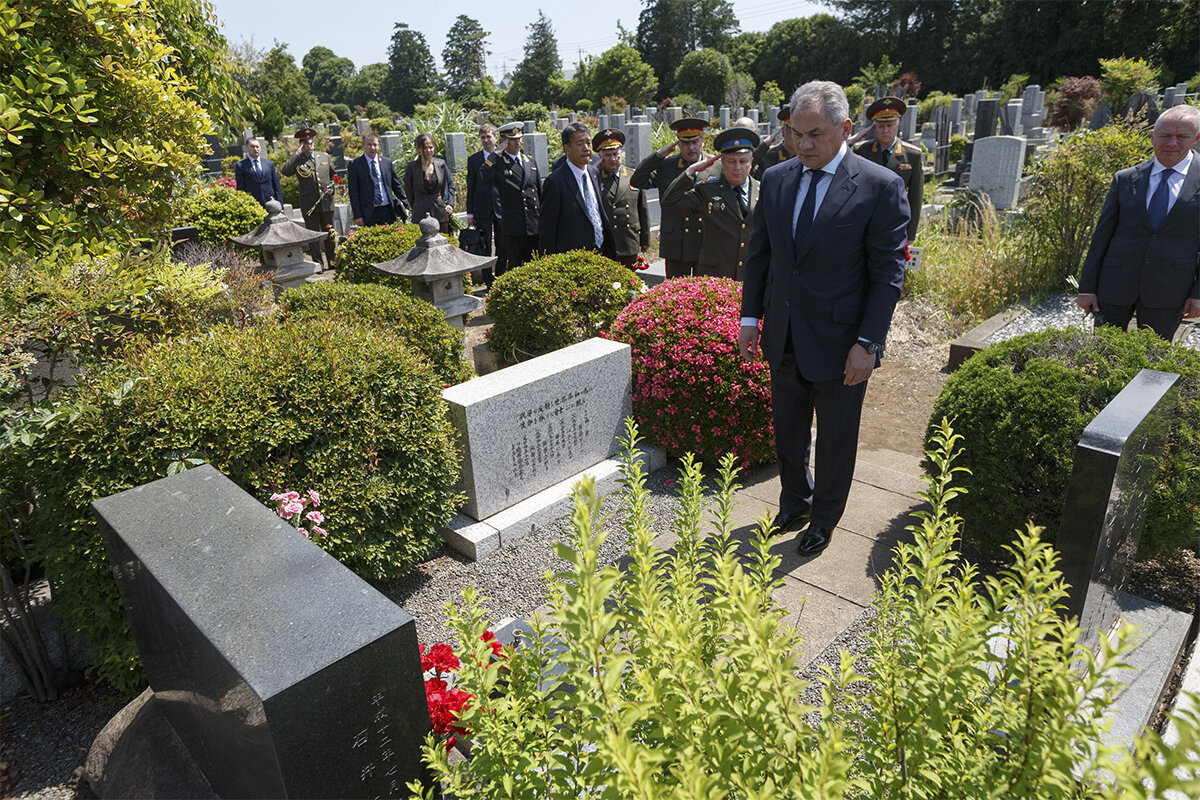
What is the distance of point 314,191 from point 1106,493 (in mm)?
10545

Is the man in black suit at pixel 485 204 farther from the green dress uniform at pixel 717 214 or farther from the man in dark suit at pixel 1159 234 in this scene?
the man in dark suit at pixel 1159 234

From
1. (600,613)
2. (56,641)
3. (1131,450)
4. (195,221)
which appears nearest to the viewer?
(600,613)

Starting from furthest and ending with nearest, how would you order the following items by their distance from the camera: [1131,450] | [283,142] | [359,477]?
[283,142] → [359,477] → [1131,450]

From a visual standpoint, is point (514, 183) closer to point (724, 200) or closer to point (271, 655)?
point (724, 200)

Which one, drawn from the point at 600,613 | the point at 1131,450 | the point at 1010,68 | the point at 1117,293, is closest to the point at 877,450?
the point at 1117,293

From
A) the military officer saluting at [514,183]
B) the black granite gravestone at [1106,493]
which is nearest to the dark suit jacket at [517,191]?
the military officer saluting at [514,183]

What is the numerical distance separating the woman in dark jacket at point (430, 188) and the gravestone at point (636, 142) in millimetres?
7028

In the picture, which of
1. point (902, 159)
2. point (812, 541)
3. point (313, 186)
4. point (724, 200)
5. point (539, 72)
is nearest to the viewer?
point (812, 541)

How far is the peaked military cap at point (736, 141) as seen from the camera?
5484 millimetres

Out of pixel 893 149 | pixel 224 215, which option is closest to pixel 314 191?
pixel 224 215

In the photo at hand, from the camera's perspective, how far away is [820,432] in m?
3.61

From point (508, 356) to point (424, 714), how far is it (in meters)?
4.23

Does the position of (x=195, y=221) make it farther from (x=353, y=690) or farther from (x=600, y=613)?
(x=600, y=613)

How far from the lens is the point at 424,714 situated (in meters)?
1.89
